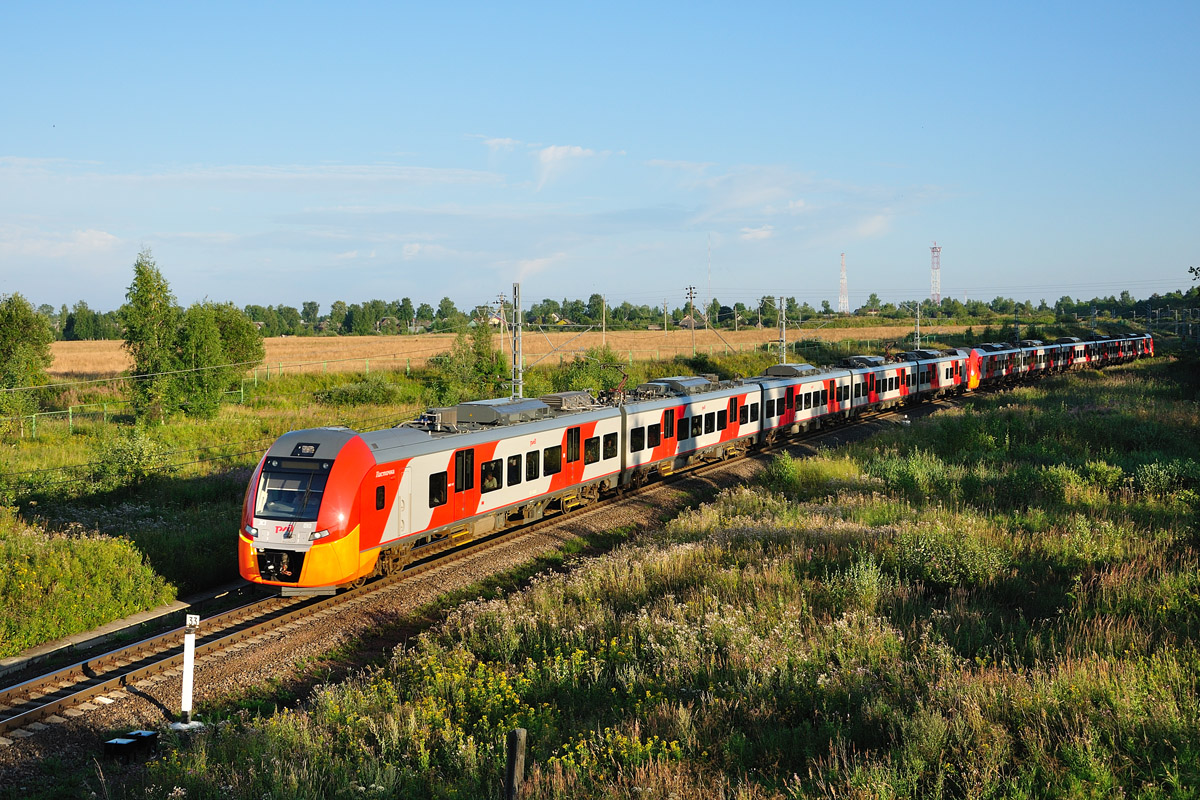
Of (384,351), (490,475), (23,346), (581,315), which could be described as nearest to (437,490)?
(490,475)

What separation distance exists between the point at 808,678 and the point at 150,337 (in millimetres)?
33191

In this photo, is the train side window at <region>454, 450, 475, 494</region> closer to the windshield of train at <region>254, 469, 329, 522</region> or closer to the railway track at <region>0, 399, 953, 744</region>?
the railway track at <region>0, 399, 953, 744</region>

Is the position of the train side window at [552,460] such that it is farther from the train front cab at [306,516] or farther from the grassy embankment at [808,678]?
the train front cab at [306,516]

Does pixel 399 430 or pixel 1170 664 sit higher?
pixel 399 430

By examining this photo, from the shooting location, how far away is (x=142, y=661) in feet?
39.1

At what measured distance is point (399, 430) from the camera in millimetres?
15922

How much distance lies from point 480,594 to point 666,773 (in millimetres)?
9462

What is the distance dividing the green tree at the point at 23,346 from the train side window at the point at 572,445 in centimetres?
2510

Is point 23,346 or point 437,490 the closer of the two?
point 437,490

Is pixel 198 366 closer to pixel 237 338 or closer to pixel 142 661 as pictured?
pixel 237 338

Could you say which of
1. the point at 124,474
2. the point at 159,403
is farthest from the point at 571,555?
the point at 159,403

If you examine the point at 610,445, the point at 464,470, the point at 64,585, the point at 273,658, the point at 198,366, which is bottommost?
the point at 273,658

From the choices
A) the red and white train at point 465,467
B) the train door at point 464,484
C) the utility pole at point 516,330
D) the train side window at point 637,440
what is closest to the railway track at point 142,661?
the red and white train at point 465,467

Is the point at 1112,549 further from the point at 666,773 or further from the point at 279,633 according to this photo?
the point at 279,633
